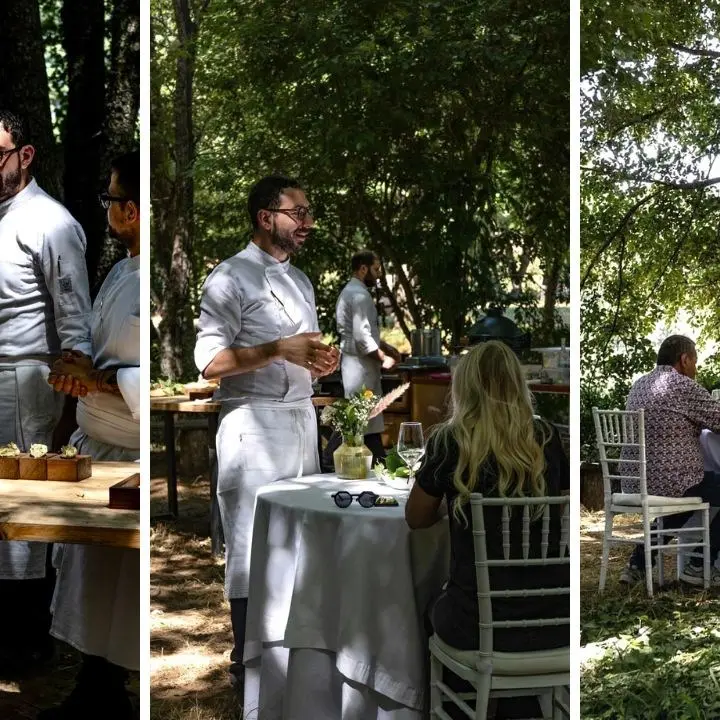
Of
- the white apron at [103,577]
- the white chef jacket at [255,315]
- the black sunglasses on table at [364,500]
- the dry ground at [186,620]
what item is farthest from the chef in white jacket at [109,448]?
the black sunglasses on table at [364,500]

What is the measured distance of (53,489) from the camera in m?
3.01

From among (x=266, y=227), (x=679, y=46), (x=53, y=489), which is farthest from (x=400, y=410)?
(x=679, y=46)

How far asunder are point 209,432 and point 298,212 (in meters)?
0.80

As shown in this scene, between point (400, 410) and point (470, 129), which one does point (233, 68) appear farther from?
point (400, 410)

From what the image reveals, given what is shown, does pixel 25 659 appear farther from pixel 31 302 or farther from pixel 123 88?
pixel 123 88

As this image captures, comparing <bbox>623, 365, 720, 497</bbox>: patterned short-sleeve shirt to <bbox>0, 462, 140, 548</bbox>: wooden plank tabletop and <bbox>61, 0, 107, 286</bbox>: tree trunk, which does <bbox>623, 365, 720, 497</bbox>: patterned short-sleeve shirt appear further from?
<bbox>61, 0, 107, 286</bbox>: tree trunk

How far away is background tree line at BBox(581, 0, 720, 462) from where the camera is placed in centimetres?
377

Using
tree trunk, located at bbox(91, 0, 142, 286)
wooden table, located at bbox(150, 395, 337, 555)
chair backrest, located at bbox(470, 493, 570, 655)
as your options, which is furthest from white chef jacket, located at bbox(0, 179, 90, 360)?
tree trunk, located at bbox(91, 0, 142, 286)

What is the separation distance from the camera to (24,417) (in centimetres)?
387

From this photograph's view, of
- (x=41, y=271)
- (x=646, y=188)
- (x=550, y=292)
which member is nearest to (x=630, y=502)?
(x=550, y=292)

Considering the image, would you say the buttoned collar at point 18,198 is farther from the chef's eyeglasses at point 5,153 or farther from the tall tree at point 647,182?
the tall tree at point 647,182

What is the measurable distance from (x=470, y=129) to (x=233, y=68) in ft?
2.48

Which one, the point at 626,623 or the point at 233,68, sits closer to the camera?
the point at 233,68

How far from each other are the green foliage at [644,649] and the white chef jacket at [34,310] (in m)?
1.88
